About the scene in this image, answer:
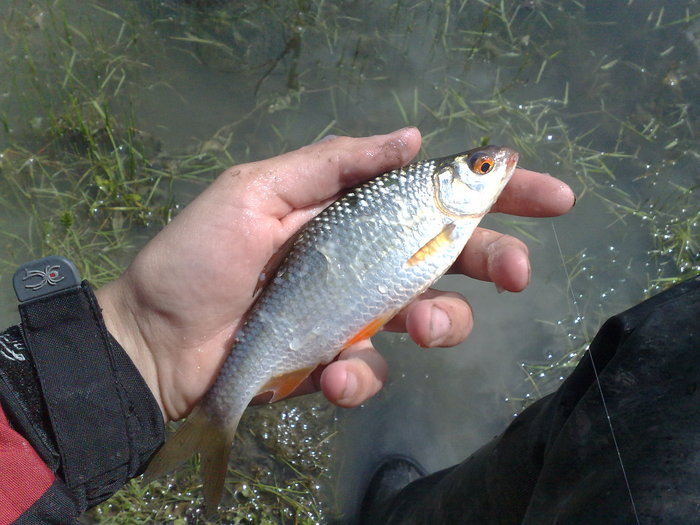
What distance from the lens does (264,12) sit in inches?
166

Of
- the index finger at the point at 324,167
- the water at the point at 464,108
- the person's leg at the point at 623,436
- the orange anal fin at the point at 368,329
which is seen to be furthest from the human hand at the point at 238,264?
the water at the point at 464,108

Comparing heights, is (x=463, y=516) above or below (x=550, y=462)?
below

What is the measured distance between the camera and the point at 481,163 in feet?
7.35

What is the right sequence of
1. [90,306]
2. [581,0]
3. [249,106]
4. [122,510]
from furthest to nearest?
[581,0] < [249,106] < [122,510] < [90,306]

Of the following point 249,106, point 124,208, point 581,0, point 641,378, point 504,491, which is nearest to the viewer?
point 641,378

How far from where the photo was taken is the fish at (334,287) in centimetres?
211

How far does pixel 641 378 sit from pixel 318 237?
1188 millimetres

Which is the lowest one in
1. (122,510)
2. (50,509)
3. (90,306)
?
(122,510)

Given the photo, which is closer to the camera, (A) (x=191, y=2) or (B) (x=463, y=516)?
(B) (x=463, y=516)

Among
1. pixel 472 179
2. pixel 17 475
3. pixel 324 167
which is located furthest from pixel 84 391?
pixel 472 179

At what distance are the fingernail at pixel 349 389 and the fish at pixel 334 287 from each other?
0.12m

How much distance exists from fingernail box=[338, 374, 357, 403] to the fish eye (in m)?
0.96

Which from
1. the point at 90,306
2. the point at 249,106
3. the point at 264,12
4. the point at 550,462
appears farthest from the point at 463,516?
the point at 264,12

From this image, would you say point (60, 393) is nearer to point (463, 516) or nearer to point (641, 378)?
point (463, 516)
